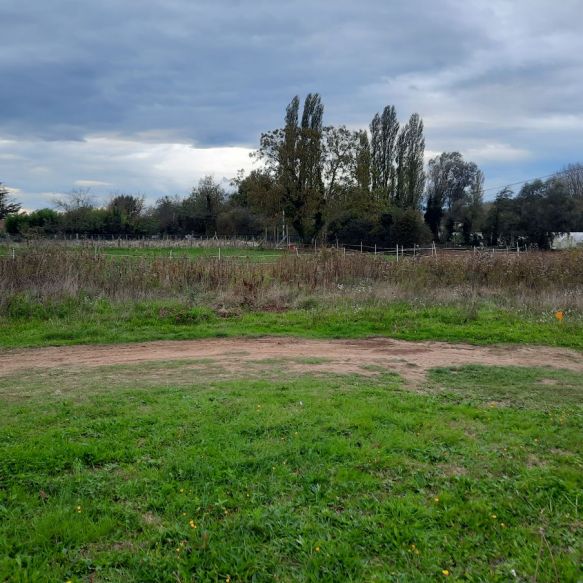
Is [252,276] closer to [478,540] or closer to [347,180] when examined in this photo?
[478,540]

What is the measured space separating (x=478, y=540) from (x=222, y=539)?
1518 millimetres

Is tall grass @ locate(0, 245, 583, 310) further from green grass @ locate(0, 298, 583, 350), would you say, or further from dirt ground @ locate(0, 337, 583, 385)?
dirt ground @ locate(0, 337, 583, 385)

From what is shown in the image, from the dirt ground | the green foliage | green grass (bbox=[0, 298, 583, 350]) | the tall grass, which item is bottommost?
the dirt ground

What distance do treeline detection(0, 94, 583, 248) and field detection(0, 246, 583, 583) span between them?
1294 inches

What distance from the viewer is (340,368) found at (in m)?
7.50

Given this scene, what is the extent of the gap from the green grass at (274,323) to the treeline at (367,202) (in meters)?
29.7

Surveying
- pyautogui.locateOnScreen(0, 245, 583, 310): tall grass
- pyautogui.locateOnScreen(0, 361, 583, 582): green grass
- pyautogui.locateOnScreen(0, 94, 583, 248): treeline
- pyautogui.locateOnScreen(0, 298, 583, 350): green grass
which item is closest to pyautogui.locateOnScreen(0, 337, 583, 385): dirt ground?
pyautogui.locateOnScreen(0, 298, 583, 350): green grass

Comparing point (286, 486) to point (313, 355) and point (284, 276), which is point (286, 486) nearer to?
point (313, 355)

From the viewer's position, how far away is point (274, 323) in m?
11.2

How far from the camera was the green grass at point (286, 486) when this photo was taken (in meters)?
3.00

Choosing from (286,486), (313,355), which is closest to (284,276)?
(313,355)

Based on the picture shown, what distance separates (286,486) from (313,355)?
15.6 ft

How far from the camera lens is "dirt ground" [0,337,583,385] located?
7777 millimetres

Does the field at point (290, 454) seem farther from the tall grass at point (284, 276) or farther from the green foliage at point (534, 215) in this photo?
the green foliage at point (534, 215)
